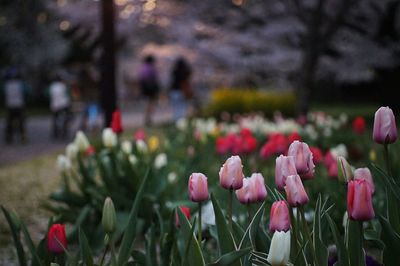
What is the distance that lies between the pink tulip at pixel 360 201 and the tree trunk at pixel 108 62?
5819 millimetres

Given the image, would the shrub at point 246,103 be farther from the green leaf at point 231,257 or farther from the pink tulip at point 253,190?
the green leaf at point 231,257

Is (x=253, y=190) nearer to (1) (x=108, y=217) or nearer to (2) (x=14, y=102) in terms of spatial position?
(1) (x=108, y=217)

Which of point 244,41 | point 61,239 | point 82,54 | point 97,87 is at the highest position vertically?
point 61,239

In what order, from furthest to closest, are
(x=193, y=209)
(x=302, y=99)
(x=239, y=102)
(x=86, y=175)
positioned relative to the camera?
(x=239, y=102) < (x=302, y=99) < (x=86, y=175) < (x=193, y=209)

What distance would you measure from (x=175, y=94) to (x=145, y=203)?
11937 mm

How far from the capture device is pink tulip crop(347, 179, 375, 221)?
157 centimetres

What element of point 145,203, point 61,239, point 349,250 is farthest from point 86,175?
point 349,250

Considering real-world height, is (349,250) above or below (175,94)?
above

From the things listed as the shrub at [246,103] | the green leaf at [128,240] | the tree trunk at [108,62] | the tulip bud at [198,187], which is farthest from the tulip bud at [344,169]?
the shrub at [246,103]

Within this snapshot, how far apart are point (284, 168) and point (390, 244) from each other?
0.45m

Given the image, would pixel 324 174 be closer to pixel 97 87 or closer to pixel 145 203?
pixel 145 203

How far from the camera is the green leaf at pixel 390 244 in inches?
70.7

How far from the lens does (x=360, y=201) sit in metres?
1.59

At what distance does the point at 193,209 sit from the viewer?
3672mm
